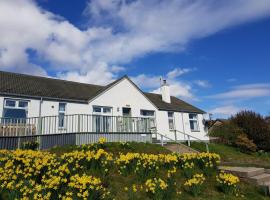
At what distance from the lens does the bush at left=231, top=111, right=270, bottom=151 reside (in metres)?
21.1

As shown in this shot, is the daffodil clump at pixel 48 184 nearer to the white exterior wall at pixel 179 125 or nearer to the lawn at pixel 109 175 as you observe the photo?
the lawn at pixel 109 175

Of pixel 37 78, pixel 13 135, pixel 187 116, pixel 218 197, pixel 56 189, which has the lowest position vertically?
pixel 218 197

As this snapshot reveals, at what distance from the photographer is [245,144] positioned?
20.8 meters

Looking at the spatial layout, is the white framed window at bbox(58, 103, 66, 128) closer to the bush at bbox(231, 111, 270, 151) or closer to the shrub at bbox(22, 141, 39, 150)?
the shrub at bbox(22, 141, 39, 150)

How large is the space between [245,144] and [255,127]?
1865 mm

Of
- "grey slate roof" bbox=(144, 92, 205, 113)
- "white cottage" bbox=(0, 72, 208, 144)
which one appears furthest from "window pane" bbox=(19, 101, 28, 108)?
"grey slate roof" bbox=(144, 92, 205, 113)

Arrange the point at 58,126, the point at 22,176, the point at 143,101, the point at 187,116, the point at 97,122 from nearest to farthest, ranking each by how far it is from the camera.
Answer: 1. the point at 22,176
2. the point at 97,122
3. the point at 58,126
4. the point at 143,101
5. the point at 187,116

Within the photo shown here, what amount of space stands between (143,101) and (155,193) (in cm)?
1759

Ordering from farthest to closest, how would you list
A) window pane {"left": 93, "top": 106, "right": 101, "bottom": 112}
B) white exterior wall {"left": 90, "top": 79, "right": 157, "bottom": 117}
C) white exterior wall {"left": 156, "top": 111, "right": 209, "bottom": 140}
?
white exterior wall {"left": 156, "top": 111, "right": 209, "bottom": 140} < white exterior wall {"left": 90, "top": 79, "right": 157, "bottom": 117} < window pane {"left": 93, "top": 106, "right": 101, "bottom": 112}

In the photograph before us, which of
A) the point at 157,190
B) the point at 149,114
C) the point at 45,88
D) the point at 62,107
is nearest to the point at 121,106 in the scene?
the point at 149,114

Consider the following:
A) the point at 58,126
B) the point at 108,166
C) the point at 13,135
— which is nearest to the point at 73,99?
the point at 58,126

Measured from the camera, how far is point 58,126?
1675cm

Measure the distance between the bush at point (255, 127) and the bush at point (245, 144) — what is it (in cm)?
75

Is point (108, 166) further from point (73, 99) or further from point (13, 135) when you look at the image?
point (73, 99)
